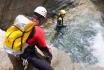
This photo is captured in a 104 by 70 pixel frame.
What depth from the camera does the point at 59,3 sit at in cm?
1717

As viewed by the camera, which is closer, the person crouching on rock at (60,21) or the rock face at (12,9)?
the person crouching on rock at (60,21)

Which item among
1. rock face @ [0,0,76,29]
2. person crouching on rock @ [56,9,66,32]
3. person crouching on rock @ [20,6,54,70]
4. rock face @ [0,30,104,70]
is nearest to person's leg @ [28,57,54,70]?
person crouching on rock @ [20,6,54,70]

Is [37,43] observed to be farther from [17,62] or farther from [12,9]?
[12,9]

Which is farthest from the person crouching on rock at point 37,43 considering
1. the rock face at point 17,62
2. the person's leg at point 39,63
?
the rock face at point 17,62

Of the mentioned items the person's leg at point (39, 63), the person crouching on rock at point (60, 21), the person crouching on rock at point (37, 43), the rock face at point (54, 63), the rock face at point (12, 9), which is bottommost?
the person crouching on rock at point (60, 21)

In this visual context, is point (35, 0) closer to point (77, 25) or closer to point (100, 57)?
point (77, 25)

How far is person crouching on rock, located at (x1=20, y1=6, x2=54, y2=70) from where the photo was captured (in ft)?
20.9

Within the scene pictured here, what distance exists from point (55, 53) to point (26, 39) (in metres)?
1.62

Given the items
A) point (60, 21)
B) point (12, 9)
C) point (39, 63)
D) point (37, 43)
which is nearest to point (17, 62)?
point (39, 63)

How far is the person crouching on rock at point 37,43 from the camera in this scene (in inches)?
251

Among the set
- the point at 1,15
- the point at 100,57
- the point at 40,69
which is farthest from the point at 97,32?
the point at 40,69

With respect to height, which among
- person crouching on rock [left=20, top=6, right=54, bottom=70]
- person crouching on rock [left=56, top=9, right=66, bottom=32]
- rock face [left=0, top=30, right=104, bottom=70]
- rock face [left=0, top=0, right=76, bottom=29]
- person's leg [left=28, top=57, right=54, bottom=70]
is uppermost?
person crouching on rock [left=20, top=6, right=54, bottom=70]

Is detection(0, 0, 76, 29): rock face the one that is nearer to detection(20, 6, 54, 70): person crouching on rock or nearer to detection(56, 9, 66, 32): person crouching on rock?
detection(56, 9, 66, 32): person crouching on rock

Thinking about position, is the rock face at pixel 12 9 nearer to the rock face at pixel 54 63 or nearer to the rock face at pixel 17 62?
the rock face at pixel 54 63
